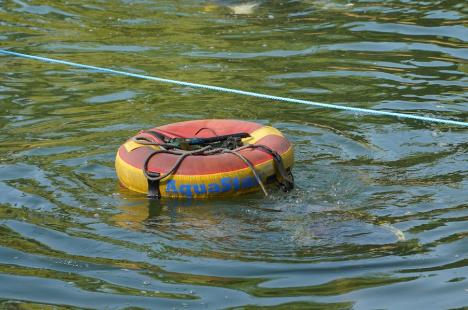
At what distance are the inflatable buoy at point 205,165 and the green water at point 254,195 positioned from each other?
0.12 meters

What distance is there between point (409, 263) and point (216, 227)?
4.51 ft

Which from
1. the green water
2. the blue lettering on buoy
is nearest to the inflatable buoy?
the blue lettering on buoy

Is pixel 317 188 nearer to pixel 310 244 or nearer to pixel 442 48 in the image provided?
pixel 310 244

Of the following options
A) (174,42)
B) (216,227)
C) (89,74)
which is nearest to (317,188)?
(216,227)

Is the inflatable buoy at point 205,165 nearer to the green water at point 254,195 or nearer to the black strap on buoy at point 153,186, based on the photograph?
the black strap on buoy at point 153,186

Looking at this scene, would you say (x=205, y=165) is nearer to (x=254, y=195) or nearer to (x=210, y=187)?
(x=210, y=187)

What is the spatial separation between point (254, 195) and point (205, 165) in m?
0.43

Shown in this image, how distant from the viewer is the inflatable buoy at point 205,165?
688 centimetres

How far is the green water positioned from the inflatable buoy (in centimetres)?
12

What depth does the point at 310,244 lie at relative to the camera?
594 centimetres

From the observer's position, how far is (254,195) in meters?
7.04

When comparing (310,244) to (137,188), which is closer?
(310,244)

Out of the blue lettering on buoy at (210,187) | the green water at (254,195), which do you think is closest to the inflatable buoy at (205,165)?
the blue lettering on buoy at (210,187)

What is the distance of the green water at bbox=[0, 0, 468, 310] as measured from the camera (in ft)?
17.9
